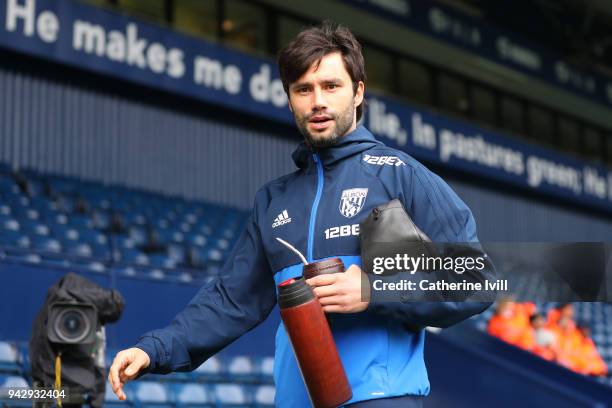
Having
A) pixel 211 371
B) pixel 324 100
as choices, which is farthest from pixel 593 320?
pixel 324 100

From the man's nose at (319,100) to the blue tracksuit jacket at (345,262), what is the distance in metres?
0.11

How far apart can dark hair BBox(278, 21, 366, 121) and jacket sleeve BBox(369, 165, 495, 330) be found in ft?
0.87

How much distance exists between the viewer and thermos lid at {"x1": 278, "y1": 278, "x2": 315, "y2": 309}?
68.9 inches

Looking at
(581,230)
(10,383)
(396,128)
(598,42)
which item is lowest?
(10,383)


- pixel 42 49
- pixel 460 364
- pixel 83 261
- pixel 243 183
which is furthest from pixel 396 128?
pixel 460 364

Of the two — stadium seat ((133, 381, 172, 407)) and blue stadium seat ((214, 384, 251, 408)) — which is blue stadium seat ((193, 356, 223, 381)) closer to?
blue stadium seat ((214, 384, 251, 408))

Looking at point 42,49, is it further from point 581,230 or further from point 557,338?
point 581,230

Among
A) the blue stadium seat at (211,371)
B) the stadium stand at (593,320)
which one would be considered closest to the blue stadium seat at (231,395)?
the blue stadium seat at (211,371)

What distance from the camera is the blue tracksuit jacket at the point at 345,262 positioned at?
1.84 m

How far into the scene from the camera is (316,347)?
175 cm

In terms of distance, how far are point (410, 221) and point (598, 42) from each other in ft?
52.6

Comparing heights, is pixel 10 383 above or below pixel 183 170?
below

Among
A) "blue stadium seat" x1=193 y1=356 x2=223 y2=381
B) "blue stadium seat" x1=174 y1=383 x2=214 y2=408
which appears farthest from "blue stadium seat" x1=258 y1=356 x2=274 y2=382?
"blue stadium seat" x1=174 y1=383 x2=214 y2=408

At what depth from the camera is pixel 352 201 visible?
194 cm
